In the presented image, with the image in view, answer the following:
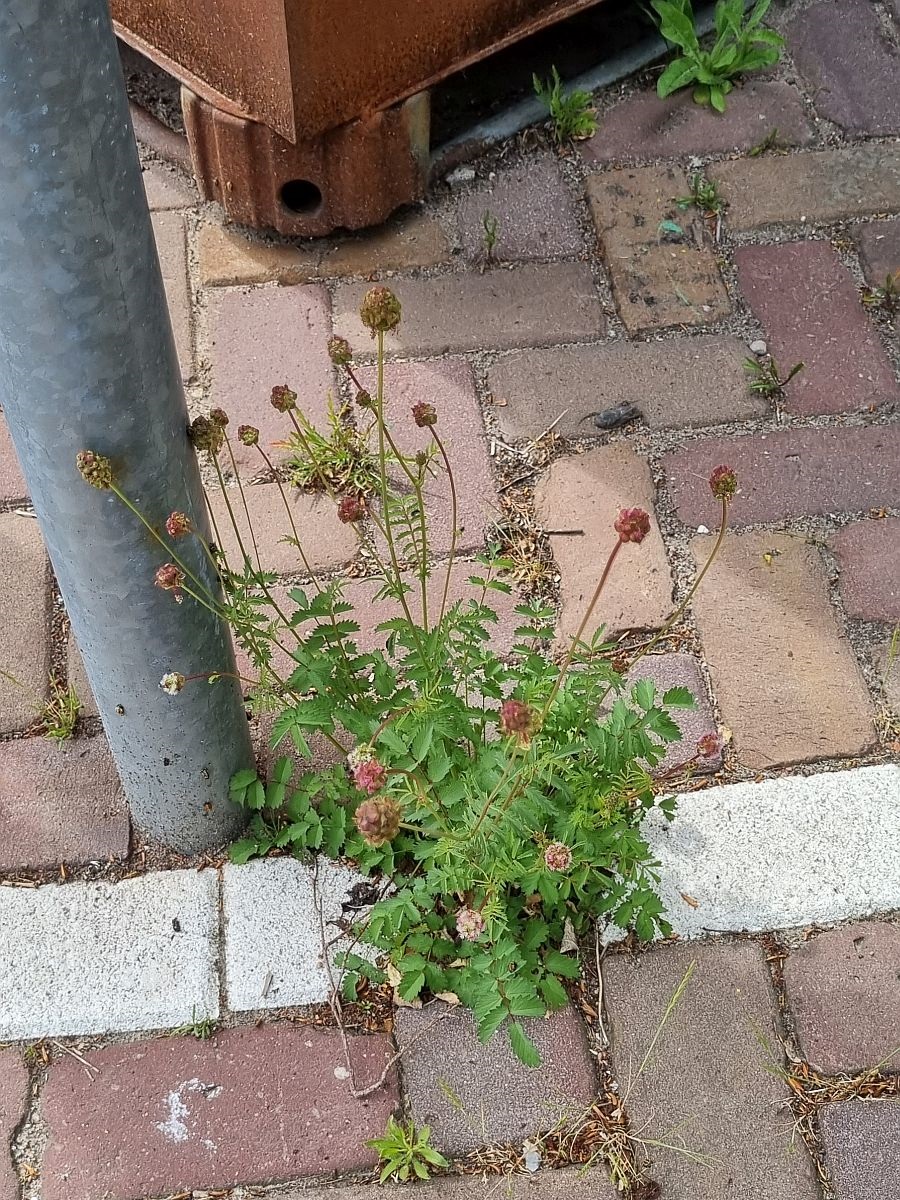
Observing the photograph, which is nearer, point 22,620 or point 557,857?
point 557,857

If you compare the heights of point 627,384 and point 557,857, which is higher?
point 627,384

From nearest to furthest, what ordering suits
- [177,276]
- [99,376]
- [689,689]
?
[99,376] < [689,689] < [177,276]

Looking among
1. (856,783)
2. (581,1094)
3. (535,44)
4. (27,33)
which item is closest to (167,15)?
(535,44)

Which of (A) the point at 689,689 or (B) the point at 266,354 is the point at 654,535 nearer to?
(A) the point at 689,689

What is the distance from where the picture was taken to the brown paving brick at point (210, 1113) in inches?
67.2

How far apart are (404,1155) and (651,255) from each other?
77.0 inches

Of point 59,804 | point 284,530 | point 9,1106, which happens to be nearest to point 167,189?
point 284,530

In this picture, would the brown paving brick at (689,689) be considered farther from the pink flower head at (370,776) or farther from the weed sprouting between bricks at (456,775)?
the pink flower head at (370,776)

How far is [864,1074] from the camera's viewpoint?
1.77 m

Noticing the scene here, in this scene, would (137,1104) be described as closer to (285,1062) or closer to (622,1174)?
(285,1062)

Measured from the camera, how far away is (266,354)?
8.62 feet

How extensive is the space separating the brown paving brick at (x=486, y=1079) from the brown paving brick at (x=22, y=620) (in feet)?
2.85

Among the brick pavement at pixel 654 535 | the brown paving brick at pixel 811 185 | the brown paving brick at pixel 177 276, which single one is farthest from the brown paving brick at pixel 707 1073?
the brown paving brick at pixel 811 185

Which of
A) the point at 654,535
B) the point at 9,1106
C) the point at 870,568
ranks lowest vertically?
the point at 9,1106
